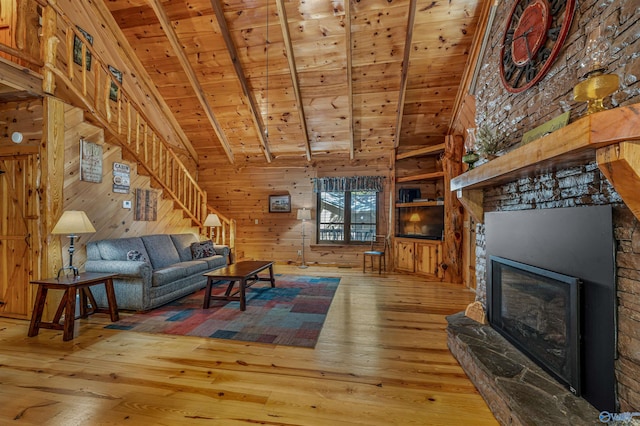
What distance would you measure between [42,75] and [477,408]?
502 cm

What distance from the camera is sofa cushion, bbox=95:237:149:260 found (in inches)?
143

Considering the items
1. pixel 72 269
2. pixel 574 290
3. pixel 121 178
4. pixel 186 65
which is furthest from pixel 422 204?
pixel 72 269

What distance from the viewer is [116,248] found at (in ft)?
12.2

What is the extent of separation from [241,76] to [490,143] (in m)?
4.29

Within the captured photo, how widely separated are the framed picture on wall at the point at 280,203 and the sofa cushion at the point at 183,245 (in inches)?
91.2

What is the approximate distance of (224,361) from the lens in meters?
2.29

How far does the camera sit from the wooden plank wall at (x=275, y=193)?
676 cm

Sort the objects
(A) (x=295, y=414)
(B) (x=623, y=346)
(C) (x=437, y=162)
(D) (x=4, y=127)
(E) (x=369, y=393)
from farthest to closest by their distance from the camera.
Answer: (C) (x=437, y=162) → (D) (x=4, y=127) → (E) (x=369, y=393) → (A) (x=295, y=414) → (B) (x=623, y=346)

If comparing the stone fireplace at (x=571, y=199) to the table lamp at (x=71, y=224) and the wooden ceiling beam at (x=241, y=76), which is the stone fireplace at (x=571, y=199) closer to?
the table lamp at (x=71, y=224)

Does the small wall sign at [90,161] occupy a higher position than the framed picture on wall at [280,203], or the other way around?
the small wall sign at [90,161]

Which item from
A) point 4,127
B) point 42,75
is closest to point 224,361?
point 42,75

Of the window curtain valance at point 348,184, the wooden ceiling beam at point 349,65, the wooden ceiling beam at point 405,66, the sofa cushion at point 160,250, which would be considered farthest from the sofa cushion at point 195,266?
the wooden ceiling beam at point 405,66

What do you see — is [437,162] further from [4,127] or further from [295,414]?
[4,127]

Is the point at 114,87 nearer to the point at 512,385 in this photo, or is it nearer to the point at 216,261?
the point at 216,261
